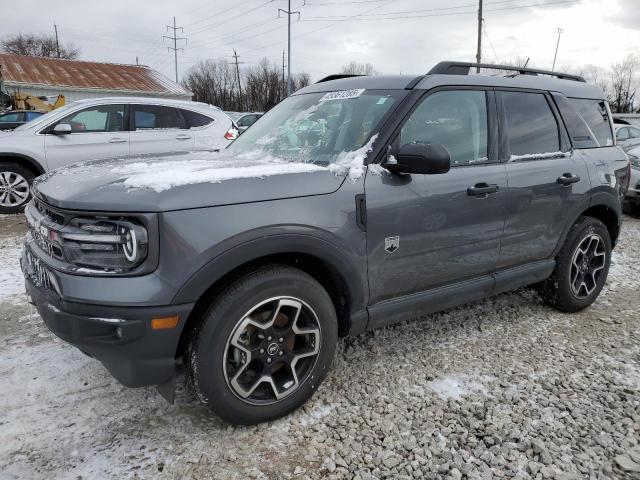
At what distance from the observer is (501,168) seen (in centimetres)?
330

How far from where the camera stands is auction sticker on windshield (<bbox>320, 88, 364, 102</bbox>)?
10.5ft

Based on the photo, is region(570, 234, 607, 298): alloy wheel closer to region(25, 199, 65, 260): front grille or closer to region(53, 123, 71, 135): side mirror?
region(25, 199, 65, 260): front grille

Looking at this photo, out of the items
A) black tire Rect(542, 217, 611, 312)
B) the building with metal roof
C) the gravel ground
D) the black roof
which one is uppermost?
the building with metal roof

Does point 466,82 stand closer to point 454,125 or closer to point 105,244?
point 454,125

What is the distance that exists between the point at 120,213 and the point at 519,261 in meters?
2.78

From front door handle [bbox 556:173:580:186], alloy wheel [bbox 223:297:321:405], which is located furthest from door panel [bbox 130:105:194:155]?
alloy wheel [bbox 223:297:321:405]

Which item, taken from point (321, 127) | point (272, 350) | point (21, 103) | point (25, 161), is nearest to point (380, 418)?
point (272, 350)

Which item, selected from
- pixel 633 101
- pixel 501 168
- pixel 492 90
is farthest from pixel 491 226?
pixel 633 101

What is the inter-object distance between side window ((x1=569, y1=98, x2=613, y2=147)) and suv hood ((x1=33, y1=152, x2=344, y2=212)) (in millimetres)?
2636

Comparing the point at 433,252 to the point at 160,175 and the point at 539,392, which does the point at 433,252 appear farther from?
the point at 160,175

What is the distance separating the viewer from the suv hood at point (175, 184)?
6.87ft

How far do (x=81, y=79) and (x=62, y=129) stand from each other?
27273 mm

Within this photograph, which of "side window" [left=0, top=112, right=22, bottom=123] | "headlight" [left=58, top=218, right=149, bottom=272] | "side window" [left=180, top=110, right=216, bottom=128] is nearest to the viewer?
"headlight" [left=58, top=218, right=149, bottom=272]

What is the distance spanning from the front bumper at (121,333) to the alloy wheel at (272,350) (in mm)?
283
